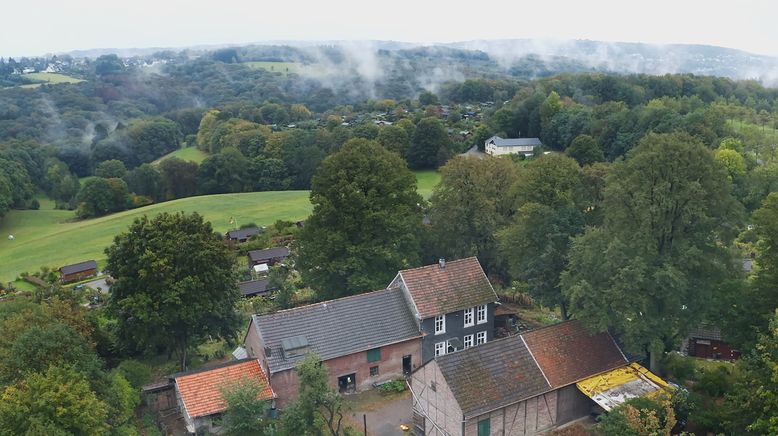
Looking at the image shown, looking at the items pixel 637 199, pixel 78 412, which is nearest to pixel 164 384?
pixel 78 412

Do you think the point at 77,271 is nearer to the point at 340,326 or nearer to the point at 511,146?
the point at 340,326

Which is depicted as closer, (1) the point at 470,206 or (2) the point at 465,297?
(2) the point at 465,297

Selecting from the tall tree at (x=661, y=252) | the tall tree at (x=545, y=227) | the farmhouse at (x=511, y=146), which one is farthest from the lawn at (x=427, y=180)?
the tall tree at (x=661, y=252)

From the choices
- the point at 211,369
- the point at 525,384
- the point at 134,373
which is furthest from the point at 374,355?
the point at 134,373

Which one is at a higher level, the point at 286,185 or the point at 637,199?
the point at 637,199

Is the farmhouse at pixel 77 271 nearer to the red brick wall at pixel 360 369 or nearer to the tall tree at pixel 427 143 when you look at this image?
the red brick wall at pixel 360 369

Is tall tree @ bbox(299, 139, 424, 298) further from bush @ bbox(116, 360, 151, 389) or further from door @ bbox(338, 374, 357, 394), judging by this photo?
bush @ bbox(116, 360, 151, 389)

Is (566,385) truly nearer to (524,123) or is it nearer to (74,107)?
(524,123)
